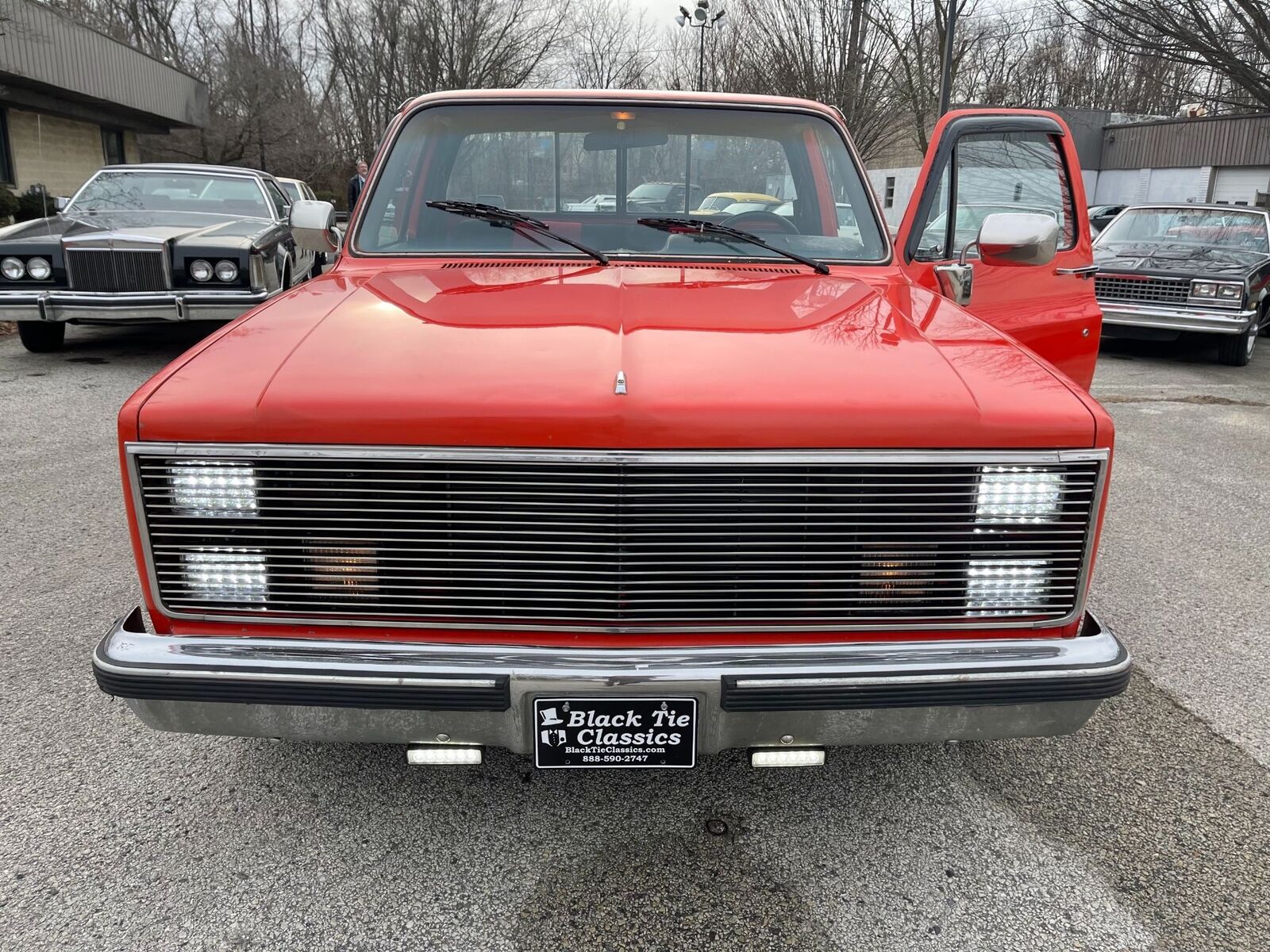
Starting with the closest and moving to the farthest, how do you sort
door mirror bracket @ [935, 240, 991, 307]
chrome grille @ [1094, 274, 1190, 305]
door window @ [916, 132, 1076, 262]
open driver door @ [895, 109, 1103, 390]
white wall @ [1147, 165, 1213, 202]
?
door mirror bracket @ [935, 240, 991, 307] → open driver door @ [895, 109, 1103, 390] → door window @ [916, 132, 1076, 262] → chrome grille @ [1094, 274, 1190, 305] → white wall @ [1147, 165, 1213, 202]

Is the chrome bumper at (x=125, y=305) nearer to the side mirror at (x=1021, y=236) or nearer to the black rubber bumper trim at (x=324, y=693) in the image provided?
the side mirror at (x=1021, y=236)

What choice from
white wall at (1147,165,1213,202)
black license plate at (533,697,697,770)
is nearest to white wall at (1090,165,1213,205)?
white wall at (1147,165,1213,202)

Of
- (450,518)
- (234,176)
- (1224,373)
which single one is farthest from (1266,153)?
(450,518)

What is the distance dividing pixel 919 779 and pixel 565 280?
1697 mm

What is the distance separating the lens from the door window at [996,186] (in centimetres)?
392

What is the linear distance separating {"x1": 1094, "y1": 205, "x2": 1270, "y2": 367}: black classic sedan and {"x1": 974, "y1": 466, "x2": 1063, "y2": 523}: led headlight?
336 inches

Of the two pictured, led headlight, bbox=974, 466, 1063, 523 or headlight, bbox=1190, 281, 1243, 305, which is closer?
led headlight, bbox=974, 466, 1063, 523

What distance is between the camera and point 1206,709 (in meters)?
2.96

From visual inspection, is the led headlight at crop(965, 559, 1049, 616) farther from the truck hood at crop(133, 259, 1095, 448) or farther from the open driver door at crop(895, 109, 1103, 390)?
the open driver door at crop(895, 109, 1103, 390)

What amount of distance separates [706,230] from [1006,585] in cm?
160

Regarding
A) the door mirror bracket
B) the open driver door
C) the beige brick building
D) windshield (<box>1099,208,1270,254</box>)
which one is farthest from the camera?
the beige brick building

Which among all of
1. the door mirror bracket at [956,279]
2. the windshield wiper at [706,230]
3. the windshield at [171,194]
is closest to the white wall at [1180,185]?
the windshield at [171,194]

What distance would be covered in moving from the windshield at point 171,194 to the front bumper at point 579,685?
8070mm

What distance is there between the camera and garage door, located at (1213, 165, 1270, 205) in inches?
1033
